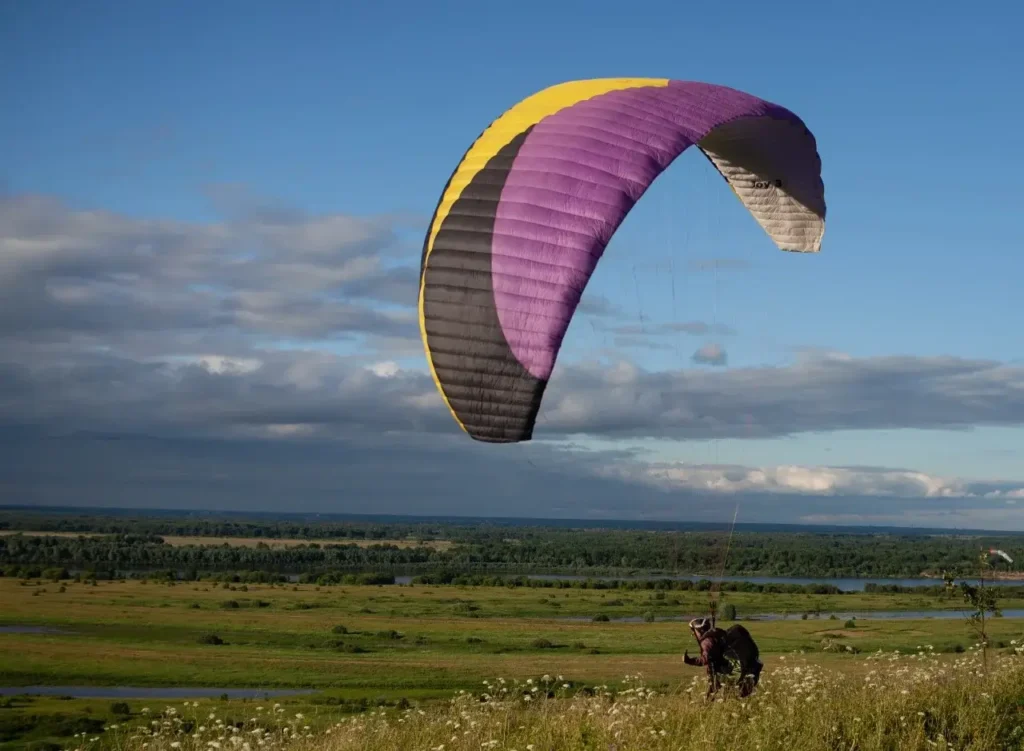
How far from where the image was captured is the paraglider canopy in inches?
330

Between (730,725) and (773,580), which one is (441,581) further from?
(730,725)

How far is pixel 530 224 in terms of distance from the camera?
8.87 metres

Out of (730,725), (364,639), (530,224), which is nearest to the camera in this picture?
(530,224)

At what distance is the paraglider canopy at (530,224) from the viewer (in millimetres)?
8391

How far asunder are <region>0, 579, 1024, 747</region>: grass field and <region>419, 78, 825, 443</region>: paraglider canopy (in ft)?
53.2

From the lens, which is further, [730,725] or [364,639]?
[364,639]

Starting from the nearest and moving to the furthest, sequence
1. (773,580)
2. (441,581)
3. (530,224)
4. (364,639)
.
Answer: (530,224) < (364,639) < (441,581) < (773,580)

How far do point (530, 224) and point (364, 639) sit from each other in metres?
45.0

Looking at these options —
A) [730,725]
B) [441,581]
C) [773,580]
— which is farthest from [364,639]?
[773,580]

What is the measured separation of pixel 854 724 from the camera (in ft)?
31.3

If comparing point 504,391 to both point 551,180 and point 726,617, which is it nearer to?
point 551,180

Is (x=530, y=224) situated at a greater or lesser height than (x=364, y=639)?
greater

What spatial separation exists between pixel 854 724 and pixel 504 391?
15.5 feet

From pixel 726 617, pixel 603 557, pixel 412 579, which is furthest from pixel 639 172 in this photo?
pixel 603 557
